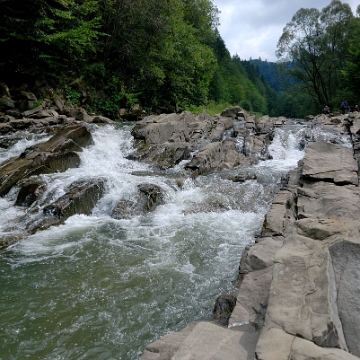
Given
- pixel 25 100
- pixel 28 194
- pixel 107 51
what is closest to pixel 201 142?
pixel 28 194

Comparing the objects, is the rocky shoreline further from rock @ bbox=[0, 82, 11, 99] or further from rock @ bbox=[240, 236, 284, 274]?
rock @ bbox=[0, 82, 11, 99]

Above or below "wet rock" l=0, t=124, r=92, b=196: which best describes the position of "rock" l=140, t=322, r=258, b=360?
below

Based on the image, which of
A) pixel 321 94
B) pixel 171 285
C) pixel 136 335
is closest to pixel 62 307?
pixel 136 335

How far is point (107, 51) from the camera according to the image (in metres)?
19.9

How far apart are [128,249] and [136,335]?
232 centimetres

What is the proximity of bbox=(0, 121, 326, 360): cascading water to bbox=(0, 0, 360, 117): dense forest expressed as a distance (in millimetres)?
9569

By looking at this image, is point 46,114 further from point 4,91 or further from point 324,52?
point 324,52

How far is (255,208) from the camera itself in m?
8.41

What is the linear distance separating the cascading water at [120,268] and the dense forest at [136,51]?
9.57m

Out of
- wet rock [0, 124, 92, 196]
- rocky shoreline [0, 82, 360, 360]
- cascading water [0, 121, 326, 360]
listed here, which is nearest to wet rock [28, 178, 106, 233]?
rocky shoreline [0, 82, 360, 360]

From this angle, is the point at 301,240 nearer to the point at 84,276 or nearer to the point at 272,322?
the point at 272,322

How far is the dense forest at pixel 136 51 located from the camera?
51.4 feet

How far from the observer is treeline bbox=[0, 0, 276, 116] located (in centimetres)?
1497

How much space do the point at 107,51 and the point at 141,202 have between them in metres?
14.8
